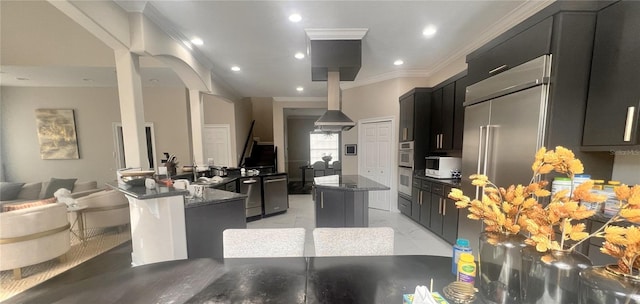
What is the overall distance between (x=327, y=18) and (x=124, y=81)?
8.20 ft

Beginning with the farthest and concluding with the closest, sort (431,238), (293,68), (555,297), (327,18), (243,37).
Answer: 1. (293,68)
2. (431,238)
3. (243,37)
4. (327,18)
5. (555,297)

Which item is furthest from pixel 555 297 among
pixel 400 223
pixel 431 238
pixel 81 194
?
pixel 81 194

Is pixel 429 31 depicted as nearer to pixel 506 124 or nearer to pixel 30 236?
pixel 506 124

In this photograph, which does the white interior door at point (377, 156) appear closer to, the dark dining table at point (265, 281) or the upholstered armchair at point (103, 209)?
the dark dining table at point (265, 281)

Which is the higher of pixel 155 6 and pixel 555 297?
pixel 155 6

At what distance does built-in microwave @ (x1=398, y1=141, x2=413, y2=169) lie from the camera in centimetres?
408

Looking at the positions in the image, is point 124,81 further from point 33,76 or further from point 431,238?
point 431,238

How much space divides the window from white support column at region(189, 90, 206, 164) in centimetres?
584

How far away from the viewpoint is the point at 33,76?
443cm

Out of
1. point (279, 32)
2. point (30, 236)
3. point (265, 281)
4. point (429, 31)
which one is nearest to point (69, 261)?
point (30, 236)

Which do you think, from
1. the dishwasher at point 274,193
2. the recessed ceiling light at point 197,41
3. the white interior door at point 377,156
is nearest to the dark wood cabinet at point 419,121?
the white interior door at point 377,156

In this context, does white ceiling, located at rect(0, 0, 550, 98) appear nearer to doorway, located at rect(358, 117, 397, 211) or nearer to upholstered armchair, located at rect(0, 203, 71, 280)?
doorway, located at rect(358, 117, 397, 211)

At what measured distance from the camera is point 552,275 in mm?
754

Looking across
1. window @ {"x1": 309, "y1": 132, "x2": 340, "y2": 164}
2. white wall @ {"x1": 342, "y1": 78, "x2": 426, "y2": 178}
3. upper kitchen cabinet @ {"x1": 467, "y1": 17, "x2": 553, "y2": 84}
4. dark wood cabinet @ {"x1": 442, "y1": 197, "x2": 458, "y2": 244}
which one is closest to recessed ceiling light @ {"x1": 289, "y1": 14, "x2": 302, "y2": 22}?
upper kitchen cabinet @ {"x1": 467, "y1": 17, "x2": 553, "y2": 84}
